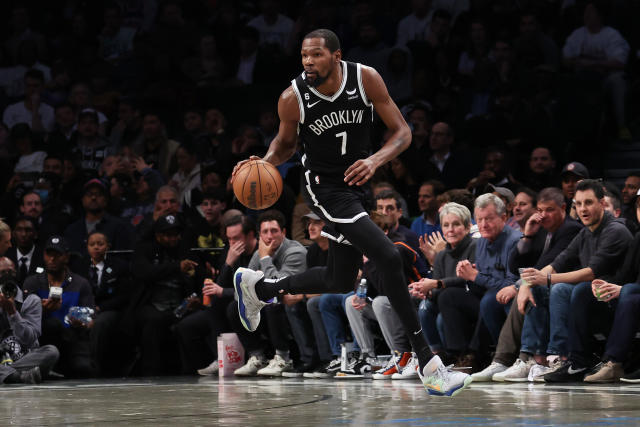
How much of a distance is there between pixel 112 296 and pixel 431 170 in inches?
143

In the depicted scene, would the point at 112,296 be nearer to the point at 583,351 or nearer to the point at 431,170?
the point at 431,170

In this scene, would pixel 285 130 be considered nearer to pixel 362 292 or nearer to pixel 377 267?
pixel 377 267

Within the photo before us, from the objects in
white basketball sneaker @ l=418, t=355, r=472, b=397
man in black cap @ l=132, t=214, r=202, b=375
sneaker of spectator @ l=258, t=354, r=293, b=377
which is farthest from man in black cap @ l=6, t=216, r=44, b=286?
white basketball sneaker @ l=418, t=355, r=472, b=397

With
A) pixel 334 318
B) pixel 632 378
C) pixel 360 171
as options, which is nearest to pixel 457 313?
pixel 334 318

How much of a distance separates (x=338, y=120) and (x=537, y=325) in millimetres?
2846

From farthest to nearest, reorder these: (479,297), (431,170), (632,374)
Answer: (431,170) < (479,297) < (632,374)

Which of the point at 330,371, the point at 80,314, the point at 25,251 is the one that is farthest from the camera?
the point at 25,251

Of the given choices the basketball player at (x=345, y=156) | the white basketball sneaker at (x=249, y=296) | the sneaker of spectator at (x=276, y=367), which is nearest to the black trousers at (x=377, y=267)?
the basketball player at (x=345, y=156)

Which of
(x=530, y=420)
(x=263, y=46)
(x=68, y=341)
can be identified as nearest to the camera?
(x=530, y=420)

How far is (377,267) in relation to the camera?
18.8 feet

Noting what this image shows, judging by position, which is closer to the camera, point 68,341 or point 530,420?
point 530,420

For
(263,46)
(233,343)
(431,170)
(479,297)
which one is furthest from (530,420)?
(263,46)

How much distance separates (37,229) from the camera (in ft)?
37.6

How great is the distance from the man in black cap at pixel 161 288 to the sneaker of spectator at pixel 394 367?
2.46m
